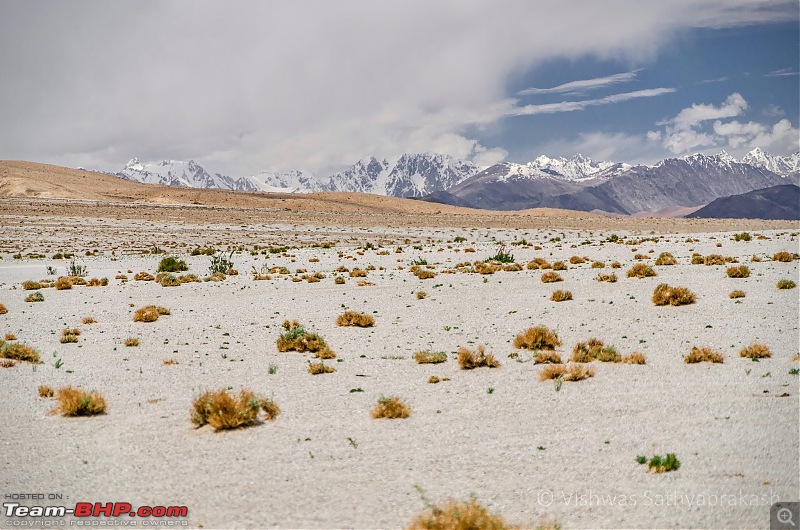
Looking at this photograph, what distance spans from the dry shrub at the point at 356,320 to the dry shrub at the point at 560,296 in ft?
22.7

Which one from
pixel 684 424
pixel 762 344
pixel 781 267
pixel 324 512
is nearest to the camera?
pixel 324 512

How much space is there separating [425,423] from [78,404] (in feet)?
20.0

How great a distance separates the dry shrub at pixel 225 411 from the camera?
9414 millimetres

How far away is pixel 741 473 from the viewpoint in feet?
23.2

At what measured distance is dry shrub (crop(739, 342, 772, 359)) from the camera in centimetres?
1237

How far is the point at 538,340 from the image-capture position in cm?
1501

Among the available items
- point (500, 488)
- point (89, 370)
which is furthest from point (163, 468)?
point (89, 370)

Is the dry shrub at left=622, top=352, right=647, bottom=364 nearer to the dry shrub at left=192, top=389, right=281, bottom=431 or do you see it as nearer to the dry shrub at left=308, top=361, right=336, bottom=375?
the dry shrub at left=308, top=361, right=336, bottom=375

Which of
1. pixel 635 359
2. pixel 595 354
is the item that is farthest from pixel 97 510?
pixel 635 359

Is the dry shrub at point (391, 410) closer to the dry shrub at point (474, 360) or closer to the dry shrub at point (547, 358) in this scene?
the dry shrub at point (474, 360)

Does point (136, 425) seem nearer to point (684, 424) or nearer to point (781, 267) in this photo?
point (684, 424)

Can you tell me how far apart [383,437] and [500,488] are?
246 centimetres

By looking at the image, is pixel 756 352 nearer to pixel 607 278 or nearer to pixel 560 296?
pixel 560 296

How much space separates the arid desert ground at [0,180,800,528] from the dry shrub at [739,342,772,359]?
402 millimetres
